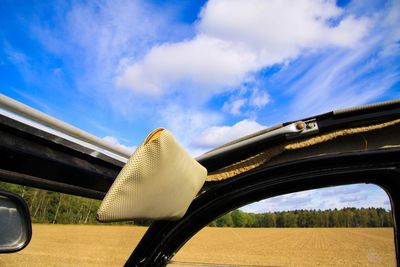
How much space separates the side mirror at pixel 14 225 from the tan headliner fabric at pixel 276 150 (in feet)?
3.01

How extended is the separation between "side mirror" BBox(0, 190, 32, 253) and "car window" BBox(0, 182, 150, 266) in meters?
0.07

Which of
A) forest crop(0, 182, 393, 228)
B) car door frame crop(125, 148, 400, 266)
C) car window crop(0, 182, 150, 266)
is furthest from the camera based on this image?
car window crop(0, 182, 150, 266)

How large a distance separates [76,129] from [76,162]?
20 cm

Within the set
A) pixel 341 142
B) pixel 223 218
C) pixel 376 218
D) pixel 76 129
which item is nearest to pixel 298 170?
pixel 341 142

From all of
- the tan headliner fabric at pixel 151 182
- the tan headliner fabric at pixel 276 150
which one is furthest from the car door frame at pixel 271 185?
the tan headliner fabric at pixel 151 182

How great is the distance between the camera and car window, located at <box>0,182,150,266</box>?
1933 millimetres

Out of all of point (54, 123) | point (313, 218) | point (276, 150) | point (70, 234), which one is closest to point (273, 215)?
point (313, 218)

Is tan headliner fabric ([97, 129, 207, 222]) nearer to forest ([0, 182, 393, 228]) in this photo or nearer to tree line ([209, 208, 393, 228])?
forest ([0, 182, 393, 228])

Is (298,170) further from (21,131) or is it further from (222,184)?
(21,131)

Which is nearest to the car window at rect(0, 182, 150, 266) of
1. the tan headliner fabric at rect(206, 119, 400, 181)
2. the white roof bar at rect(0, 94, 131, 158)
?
the white roof bar at rect(0, 94, 131, 158)

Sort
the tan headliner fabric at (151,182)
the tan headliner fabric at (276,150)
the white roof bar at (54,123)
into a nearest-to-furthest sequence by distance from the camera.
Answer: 1. the tan headliner fabric at (151,182)
2. the white roof bar at (54,123)
3. the tan headliner fabric at (276,150)

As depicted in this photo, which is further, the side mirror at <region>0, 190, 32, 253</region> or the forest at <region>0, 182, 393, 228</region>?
the forest at <region>0, 182, 393, 228</region>

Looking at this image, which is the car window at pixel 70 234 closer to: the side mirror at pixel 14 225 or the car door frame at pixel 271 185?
the side mirror at pixel 14 225

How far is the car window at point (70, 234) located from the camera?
193 centimetres
